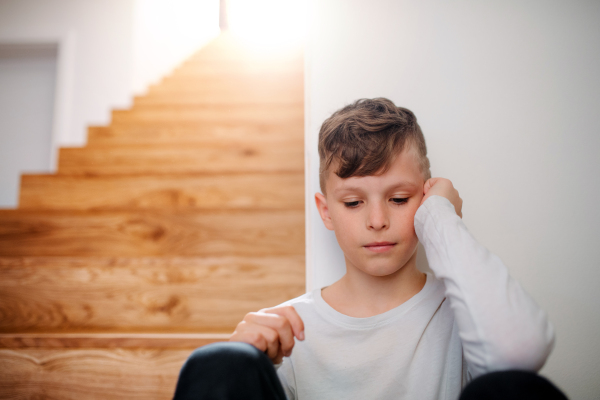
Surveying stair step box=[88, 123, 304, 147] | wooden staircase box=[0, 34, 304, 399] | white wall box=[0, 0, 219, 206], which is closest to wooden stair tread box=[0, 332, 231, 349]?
wooden staircase box=[0, 34, 304, 399]

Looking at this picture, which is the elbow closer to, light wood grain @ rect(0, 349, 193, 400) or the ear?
the ear

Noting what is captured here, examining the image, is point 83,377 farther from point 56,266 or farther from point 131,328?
point 56,266

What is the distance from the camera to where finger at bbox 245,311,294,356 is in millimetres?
482

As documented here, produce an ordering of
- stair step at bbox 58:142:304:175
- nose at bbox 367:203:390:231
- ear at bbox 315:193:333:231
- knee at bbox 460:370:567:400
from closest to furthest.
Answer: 1. knee at bbox 460:370:567:400
2. nose at bbox 367:203:390:231
3. ear at bbox 315:193:333:231
4. stair step at bbox 58:142:304:175

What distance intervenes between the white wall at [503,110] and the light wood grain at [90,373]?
476 mm

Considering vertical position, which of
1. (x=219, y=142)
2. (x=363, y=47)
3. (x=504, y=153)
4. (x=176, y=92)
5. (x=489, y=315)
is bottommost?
(x=489, y=315)


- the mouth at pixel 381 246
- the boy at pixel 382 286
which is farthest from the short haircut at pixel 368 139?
the mouth at pixel 381 246

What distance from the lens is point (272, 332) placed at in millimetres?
471

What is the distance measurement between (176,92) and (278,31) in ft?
1.98

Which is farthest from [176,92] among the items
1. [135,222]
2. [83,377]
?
[83,377]

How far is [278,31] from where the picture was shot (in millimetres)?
1784

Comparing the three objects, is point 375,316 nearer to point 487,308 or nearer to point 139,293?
point 487,308

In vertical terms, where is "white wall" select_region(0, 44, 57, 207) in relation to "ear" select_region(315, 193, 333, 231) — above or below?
above

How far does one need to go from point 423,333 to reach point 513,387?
25 centimetres
